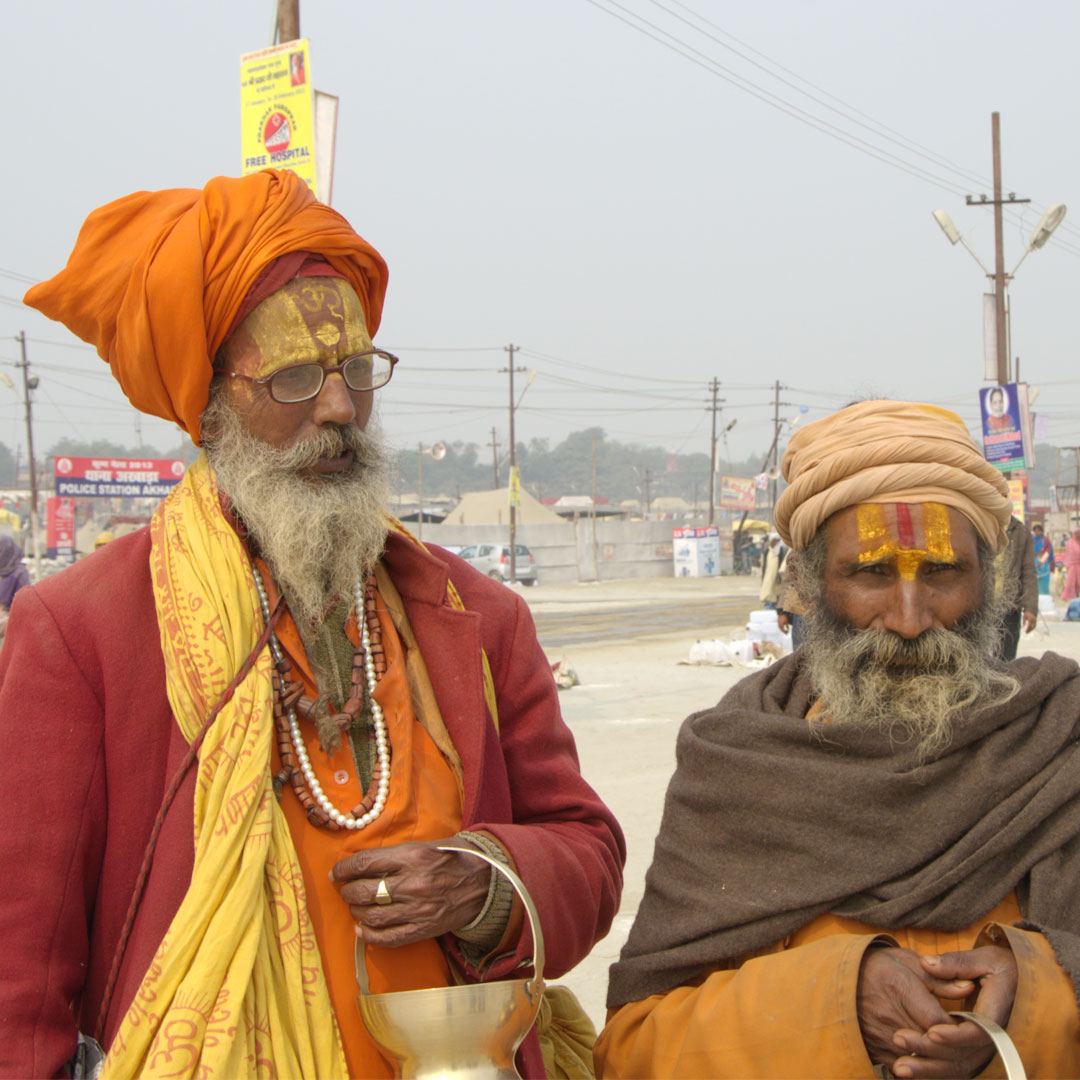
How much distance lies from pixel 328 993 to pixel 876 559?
3.90 ft

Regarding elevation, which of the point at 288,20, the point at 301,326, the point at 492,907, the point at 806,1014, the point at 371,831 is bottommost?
the point at 806,1014

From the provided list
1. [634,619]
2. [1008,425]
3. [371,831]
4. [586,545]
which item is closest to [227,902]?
[371,831]

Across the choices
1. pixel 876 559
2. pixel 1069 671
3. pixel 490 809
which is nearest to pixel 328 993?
pixel 490 809

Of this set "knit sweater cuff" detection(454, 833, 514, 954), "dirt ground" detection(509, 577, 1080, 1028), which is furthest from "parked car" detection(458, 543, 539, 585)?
"knit sweater cuff" detection(454, 833, 514, 954)

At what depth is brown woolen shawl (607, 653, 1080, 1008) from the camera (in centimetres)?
169

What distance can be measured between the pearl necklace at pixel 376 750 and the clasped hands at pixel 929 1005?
2.55 ft

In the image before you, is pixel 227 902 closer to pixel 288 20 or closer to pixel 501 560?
pixel 288 20

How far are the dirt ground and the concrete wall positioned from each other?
1570cm

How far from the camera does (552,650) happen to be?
14.6 m

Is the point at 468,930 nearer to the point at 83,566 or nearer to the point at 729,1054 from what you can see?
the point at 729,1054

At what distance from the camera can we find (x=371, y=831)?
161cm

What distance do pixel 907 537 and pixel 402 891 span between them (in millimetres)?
1085

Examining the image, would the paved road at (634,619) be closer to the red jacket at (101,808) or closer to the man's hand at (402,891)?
A: the red jacket at (101,808)

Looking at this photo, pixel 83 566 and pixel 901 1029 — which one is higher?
pixel 83 566
